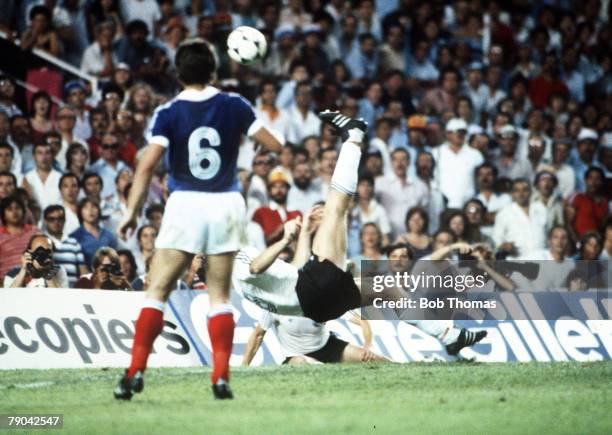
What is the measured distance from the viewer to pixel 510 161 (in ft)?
50.3

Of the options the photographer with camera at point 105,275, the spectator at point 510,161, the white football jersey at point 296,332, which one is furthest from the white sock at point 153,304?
the spectator at point 510,161

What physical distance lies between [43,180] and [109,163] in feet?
3.07

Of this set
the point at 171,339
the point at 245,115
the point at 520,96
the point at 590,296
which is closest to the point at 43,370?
the point at 171,339

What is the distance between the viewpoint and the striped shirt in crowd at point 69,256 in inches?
460

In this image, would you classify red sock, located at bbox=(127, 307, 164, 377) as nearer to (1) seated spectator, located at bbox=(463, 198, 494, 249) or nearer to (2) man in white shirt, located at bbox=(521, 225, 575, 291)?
(2) man in white shirt, located at bbox=(521, 225, 575, 291)

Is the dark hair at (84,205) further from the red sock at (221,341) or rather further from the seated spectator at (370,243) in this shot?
the red sock at (221,341)

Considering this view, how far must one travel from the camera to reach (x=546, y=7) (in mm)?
19000

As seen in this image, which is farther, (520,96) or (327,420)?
(520,96)

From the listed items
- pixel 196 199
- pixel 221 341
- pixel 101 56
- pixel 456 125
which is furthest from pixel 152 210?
pixel 221 341

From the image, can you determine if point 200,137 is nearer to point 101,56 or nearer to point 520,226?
point 520,226

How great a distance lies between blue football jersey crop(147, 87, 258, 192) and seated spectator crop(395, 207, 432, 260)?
6.20 metres

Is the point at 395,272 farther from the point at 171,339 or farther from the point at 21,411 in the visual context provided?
the point at 21,411

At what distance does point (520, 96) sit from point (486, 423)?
10789mm

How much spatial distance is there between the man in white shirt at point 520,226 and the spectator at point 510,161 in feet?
2.96
